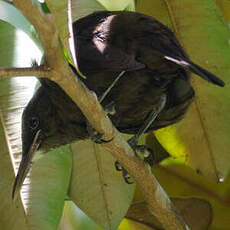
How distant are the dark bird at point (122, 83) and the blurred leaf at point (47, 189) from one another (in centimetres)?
7

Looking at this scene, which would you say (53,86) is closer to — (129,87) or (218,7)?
(129,87)

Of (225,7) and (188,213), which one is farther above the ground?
(225,7)

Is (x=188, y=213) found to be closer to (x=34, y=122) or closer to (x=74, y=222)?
(x=74, y=222)

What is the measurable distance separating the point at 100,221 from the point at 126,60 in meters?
0.77

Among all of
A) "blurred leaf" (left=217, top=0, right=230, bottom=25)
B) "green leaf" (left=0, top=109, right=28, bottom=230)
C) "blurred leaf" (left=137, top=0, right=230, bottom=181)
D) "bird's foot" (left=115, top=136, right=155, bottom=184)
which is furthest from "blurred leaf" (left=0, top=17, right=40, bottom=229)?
"blurred leaf" (left=217, top=0, right=230, bottom=25)

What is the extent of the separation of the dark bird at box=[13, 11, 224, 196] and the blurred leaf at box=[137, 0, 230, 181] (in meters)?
0.14

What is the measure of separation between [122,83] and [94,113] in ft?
1.53

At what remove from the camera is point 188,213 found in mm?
2887

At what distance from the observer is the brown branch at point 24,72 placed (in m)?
1.91

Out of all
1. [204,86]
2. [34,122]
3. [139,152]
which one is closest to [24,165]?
[34,122]

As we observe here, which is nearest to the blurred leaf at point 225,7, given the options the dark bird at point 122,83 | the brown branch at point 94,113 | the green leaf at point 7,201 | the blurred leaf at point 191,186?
the dark bird at point 122,83

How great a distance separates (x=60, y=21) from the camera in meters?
2.08

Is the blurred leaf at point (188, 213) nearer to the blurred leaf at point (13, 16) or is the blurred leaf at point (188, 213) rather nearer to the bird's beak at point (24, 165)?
the bird's beak at point (24, 165)

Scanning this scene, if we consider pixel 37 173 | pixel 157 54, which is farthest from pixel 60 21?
pixel 37 173
